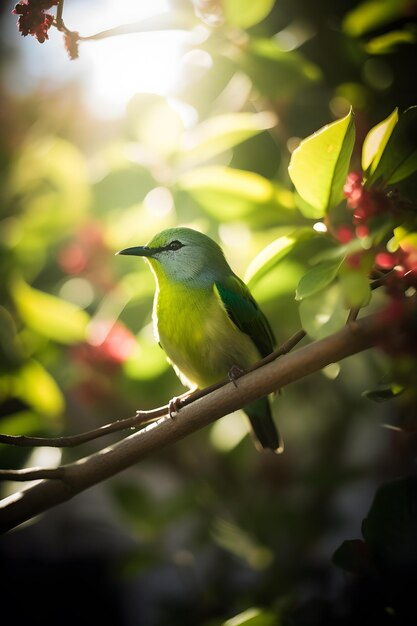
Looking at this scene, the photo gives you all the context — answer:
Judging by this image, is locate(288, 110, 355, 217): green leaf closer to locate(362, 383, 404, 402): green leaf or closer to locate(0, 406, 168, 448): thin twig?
locate(362, 383, 404, 402): green leaf

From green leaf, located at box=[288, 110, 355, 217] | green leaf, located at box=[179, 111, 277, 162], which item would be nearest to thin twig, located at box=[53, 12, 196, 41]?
Result: green leaf, located at box=[179, 111, 277, 162]

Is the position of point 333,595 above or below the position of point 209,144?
below

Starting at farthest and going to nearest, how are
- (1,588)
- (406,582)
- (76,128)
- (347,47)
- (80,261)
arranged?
(76,128)
(1,588)
(80,261)
(347,47)
(406,582)

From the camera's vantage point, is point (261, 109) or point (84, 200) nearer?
point (261, 109)

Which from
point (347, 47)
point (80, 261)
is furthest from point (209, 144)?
point (80, 261)

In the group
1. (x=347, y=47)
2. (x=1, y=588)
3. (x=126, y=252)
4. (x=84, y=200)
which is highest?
(x=84, y=200)

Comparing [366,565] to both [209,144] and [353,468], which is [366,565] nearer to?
[353,468]
